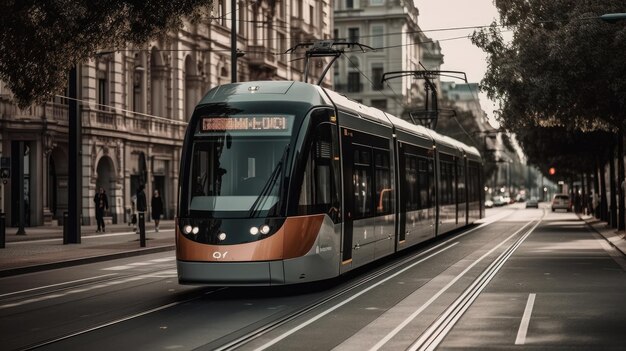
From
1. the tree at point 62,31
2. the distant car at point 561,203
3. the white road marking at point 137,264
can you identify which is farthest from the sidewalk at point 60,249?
the distant car at point 561,203

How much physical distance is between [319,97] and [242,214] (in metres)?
2.56

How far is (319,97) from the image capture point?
52.0ft

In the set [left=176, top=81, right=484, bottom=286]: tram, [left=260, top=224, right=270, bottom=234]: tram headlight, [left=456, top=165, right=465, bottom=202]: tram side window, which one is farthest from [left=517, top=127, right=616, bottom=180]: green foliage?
[left=260, top=224, right=270, bottom=234]: tram headlight

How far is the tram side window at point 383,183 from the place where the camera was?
19.5 meters

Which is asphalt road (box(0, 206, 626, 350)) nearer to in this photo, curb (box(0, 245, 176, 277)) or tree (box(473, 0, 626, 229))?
curb (box(0, 245, 176, 277))

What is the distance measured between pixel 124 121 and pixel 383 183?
28351mm

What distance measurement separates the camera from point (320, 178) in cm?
1541

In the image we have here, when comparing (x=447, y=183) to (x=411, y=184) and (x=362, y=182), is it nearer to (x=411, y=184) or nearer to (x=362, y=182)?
(x=411, y=184)

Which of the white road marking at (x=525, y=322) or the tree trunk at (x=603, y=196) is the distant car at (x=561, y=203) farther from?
the white road marking at (x=525, y=322)

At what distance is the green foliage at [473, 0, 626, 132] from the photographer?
83.3ft

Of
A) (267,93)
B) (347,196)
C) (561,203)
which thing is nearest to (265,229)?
(267,93)

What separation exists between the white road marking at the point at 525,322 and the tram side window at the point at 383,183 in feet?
16.6

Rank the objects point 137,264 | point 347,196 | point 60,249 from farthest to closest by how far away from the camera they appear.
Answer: point 60,249 → point 137,264 → point 347,196

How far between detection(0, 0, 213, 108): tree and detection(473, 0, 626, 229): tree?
9.51m
